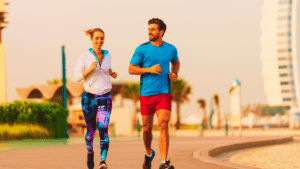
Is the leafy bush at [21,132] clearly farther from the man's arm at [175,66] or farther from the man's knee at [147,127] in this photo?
the man's arm at [175,66]

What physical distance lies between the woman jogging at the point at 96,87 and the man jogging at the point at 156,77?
0.42 metres

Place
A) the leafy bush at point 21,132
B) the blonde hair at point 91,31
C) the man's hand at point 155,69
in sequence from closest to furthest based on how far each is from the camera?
1. the man's hand at point 155,69
2. the blonde hair at point 91,31
3. the leafy bush at point 21,132

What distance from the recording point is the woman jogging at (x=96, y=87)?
23.7 ft

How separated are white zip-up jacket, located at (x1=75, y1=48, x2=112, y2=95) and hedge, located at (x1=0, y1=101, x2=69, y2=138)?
47.4 ft

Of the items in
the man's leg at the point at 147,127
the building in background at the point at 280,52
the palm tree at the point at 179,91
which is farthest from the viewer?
the building in background at the point at 280,52

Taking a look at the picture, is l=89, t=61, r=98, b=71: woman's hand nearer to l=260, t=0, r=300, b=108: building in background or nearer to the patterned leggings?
the patterned leggings

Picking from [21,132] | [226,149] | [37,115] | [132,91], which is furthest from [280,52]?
[226,149]

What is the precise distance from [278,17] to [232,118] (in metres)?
169

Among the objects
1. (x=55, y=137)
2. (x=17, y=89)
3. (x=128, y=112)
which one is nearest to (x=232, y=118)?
(x=128, y=112)

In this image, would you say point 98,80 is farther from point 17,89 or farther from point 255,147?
point 17,89

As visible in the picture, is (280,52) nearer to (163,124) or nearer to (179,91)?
(179,91)

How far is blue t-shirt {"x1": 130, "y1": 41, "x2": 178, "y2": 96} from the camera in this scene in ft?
23.2

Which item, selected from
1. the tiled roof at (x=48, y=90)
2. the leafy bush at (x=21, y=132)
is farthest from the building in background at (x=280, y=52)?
the leafy bush at (x=21, y=132)

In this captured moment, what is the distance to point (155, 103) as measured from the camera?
7141 millimetres
